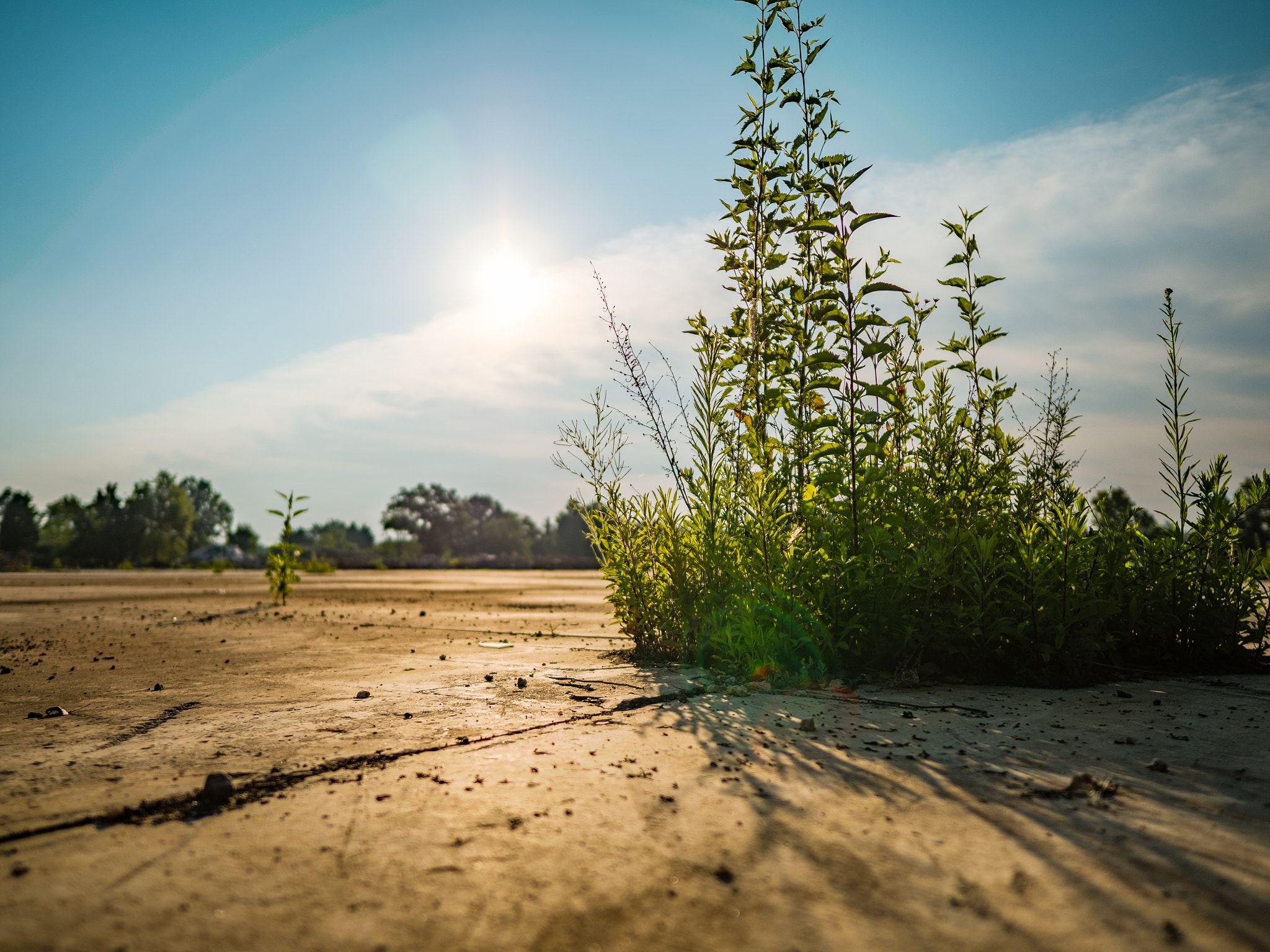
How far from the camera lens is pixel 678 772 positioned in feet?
7.34

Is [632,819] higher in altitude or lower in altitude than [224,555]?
higher

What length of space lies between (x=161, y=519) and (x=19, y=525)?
618 inches

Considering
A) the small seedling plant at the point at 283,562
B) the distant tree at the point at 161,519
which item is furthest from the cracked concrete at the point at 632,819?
the distant tree at the point at 161,519

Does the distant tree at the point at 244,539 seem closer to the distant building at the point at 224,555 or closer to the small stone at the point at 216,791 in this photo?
the distant building at the point at 224,555

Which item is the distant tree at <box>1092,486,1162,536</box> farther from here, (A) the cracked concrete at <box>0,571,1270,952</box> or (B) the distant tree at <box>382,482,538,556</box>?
(B) the distant tree at <box>382,482,538,556</box>

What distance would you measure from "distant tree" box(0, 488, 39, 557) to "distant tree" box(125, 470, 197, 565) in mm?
6296

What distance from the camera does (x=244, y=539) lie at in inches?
3076

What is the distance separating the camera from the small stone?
197 cm

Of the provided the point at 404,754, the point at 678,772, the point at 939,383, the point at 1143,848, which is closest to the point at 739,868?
the point at 678,772

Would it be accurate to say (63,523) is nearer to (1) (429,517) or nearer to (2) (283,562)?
(1) (429,517)

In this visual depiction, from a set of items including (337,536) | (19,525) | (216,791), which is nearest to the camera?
(216,791)

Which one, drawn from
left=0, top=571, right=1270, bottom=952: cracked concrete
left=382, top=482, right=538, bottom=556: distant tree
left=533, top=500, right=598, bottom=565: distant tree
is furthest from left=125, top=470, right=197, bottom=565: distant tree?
left=0, top=571, right=1270, bottom=952: cracked concrete

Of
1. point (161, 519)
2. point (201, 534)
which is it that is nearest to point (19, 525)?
point (161, 519)

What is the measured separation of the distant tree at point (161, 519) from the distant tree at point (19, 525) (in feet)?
20.7
